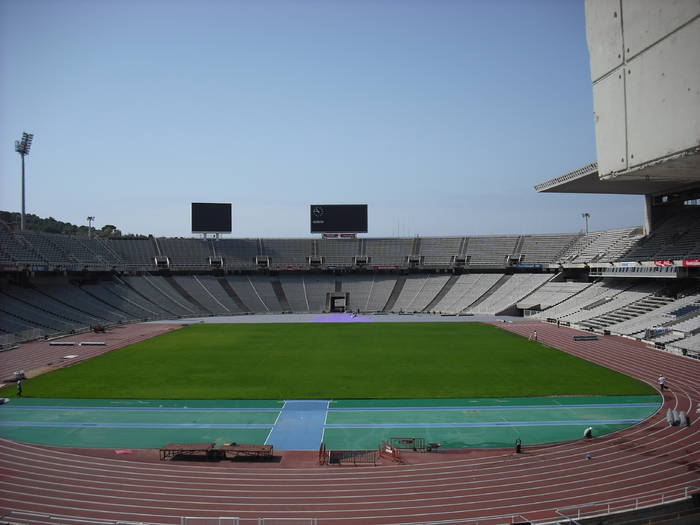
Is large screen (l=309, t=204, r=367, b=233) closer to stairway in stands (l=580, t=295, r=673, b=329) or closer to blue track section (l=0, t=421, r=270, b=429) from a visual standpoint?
stairway in stands (l=580, t=295, r=673, b=329)

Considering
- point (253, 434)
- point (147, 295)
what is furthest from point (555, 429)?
point (147, 295)

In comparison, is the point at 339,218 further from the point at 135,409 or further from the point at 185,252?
the point at 135,409

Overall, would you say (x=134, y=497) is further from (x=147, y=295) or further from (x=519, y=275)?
(x=519, y=275)

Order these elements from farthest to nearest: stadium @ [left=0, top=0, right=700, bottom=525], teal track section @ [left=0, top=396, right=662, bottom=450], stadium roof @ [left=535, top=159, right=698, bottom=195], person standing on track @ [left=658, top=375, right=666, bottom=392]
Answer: stadium roof @ [left=535, top=159, right=698, bottom=195] → person standing on track @ [left=658, top=375, right=666, bottom=392] → teal track section @ [left=0, top=396, right=662, bottom=450] → stadium @ [left=0, top=0, right=700, bottom=525]

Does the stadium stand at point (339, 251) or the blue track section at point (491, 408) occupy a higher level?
the stadium stand at point (339, 251)

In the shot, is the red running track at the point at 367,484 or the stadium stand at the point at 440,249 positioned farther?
the stadium stand at the point at 440,249

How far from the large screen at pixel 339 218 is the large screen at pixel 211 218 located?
42.6 ft

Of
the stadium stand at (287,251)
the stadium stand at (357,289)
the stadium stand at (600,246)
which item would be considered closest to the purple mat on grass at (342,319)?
the stadium stand at (357,289)

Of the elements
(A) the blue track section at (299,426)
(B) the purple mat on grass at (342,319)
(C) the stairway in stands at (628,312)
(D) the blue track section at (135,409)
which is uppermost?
(C) the stairway in stands at (628,312)

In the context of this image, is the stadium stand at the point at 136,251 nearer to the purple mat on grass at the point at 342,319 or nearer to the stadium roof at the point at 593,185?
the purple mat on grass at the point at 342,319

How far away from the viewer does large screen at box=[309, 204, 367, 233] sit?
2933 inches

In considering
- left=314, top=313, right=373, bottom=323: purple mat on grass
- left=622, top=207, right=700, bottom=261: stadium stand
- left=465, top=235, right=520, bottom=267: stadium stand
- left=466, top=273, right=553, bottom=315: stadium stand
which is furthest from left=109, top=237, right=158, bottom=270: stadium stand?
left=622, top=207, right=700, bottom=261: stadium stand

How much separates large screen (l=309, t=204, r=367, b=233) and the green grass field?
3308cm

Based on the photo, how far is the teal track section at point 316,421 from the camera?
18062 millimetres
